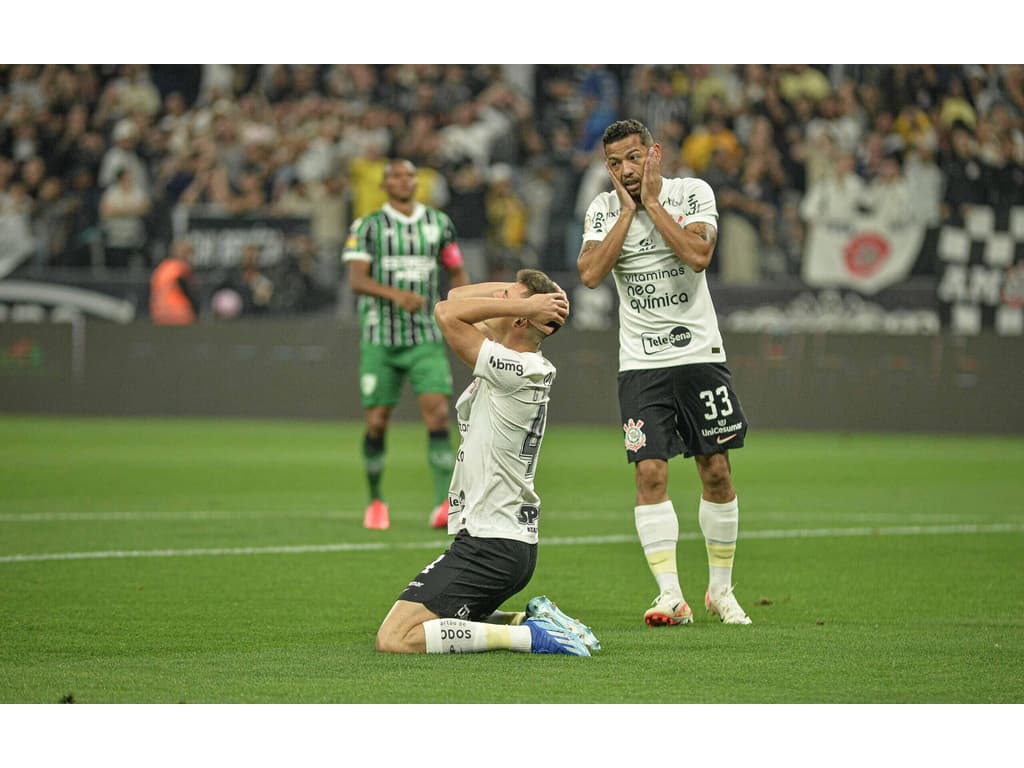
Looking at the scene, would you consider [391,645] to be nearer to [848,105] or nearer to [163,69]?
[848,105]

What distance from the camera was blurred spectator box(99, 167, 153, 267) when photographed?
950 inches

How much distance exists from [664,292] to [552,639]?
6.47 feet

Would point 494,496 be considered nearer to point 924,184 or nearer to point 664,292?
point 664,292

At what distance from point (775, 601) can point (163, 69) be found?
2072 centimetres

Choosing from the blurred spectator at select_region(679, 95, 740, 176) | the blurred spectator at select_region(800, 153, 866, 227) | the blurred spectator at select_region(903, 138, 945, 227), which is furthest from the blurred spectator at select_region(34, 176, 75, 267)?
the blurred spectator at select_region(903, 138, 945, 227)

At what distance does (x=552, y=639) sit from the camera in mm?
6320

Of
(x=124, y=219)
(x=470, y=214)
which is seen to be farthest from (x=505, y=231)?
(x=124, y=219)

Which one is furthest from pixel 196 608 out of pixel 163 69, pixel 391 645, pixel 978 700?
pixel 163 69

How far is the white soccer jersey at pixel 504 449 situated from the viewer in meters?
6.42

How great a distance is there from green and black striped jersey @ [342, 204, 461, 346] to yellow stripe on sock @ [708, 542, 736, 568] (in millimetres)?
4511

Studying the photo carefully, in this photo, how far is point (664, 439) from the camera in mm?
7406

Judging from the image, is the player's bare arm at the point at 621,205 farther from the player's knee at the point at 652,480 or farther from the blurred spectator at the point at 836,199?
the blurred spectator at the point at 836,199

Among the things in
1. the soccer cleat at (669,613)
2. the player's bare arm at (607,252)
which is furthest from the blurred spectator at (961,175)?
the soccer cleat at (669,613)

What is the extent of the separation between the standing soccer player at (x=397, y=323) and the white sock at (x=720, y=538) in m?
4.14
